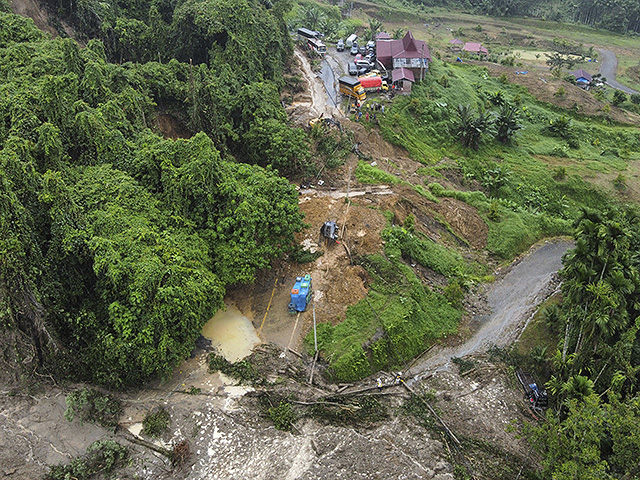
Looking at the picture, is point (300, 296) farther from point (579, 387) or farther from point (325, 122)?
point (325, 122)

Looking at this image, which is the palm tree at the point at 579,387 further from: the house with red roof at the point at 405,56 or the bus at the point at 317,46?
the bus at the point at 317,46

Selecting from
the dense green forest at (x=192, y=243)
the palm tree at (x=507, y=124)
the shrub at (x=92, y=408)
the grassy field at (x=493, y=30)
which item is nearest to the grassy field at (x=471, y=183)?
the dense green forest at (x=192, y=243)

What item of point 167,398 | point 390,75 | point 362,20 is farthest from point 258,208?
point 362,20

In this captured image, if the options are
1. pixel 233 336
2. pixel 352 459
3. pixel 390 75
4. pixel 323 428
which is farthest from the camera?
pixel 390 75

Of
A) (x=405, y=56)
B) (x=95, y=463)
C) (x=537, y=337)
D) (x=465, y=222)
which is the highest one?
(x=405, y=56)

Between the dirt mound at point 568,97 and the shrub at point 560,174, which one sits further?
the dirt mound at point 568,97

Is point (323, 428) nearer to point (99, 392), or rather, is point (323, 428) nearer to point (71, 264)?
point (99, 392)

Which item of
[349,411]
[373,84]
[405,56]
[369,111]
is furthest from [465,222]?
[405,56]
